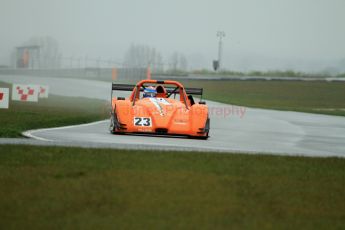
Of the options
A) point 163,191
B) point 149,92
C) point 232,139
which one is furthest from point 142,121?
point 163,191

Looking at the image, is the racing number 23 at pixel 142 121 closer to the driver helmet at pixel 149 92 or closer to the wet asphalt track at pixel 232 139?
the wet asphalt track at pixel 232 139

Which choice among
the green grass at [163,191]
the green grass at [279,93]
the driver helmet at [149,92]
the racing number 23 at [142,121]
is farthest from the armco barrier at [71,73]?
the green grass at [163,191]

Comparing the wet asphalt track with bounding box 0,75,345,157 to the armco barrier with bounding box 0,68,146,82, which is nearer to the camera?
the wet asphalt track with bounding box 0,75,345,157

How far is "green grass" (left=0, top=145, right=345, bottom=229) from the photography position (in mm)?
7625

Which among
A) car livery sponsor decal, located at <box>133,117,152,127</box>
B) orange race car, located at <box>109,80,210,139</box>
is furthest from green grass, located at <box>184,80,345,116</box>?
car livery sponsor decal, located at <box>133,117,152,127</box>

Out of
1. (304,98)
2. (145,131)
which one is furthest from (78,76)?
(145,131)

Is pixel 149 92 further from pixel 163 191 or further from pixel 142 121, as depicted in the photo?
pixel 163 191

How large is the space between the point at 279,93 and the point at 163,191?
44.7 m

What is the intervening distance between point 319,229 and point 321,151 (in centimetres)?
837

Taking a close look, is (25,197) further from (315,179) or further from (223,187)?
(315,179)

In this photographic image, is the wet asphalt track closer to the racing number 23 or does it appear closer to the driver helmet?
the racing number 23

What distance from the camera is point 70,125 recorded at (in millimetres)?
20406

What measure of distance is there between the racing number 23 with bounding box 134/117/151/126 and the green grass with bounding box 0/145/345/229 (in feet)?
12.0

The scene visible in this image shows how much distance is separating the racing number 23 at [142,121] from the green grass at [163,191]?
365cm
